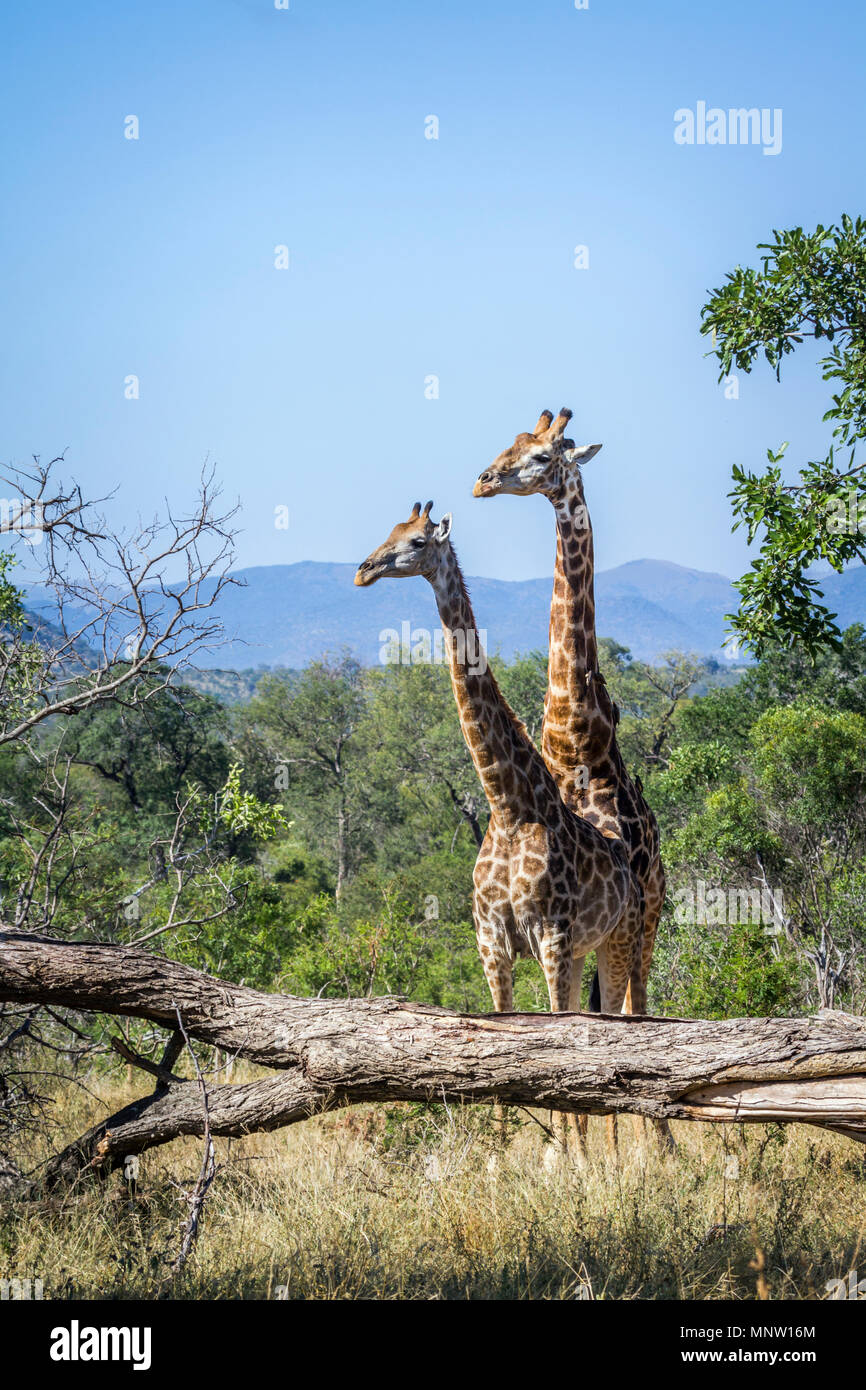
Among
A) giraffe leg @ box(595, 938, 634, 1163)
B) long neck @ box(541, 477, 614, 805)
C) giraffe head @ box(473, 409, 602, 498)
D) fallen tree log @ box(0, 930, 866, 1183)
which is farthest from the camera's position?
giraffe leg @ box(595, 938, 634, 1163)

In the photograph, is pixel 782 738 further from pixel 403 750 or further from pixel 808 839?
pixel 403 750

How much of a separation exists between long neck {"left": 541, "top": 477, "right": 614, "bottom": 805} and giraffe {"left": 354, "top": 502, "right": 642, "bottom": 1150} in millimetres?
718

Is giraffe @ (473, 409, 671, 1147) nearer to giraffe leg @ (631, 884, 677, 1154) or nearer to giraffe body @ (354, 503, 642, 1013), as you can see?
giraffe leg @ (631, 884, 677, 1154)

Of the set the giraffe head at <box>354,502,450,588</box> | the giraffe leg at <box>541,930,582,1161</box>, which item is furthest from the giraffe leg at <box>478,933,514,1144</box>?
the giraffe head at <box>354,502,450,588</box>

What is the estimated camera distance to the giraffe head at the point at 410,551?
19.4 feet

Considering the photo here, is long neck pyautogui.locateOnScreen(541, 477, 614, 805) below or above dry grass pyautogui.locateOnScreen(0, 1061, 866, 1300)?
above

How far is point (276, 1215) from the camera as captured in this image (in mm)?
5727

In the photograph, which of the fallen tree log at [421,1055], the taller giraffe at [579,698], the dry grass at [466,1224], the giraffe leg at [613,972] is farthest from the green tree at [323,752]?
the fallen tree log at [421,1055]

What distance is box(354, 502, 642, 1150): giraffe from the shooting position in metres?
6.43

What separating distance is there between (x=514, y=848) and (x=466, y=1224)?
1959 millimetres

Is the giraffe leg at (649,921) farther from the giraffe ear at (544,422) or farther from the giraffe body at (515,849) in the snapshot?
the giraffe ear at (544,422)

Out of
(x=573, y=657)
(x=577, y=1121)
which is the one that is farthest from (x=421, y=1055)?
(x=573, y=657)
